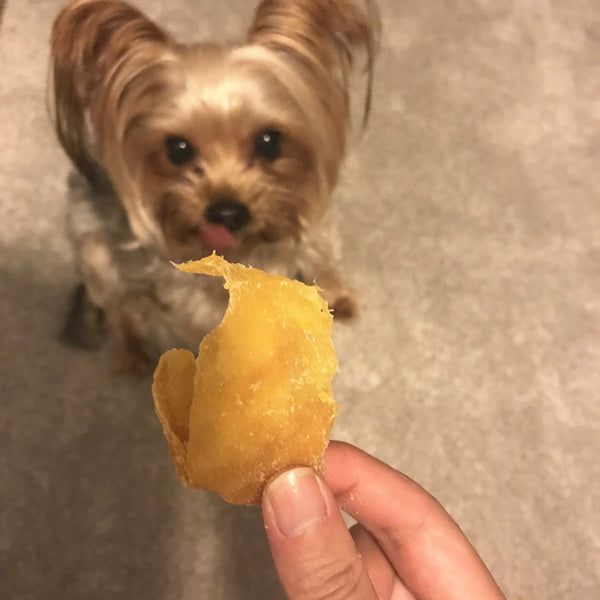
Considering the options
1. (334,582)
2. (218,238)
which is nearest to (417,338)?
(218,238)

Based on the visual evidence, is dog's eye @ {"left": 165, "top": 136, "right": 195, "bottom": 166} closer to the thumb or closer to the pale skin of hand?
the pale skin of hand

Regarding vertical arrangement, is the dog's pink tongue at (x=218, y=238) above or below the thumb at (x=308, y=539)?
below

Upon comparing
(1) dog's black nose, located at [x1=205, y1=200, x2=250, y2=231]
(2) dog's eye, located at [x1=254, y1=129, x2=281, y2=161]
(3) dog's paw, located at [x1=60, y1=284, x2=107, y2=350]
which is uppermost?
(2) dog's eye, located at [x1=254, y1=129, x2=281, y2=161]

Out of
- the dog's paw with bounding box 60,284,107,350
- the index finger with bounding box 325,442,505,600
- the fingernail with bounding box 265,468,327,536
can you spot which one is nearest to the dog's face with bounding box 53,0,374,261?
the dog's paw with bounding box 60,284,107,350

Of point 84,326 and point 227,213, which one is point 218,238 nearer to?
point 227,213

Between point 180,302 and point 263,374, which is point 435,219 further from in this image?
point 263,374

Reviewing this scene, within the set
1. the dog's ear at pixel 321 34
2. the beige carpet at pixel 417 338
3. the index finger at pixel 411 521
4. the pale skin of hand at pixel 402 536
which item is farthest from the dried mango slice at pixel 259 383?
the beige carpet at pixel 417 338

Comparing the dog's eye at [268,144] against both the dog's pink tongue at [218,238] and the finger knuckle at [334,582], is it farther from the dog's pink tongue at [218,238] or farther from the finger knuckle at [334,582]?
the finger knuckle at [334,582]
